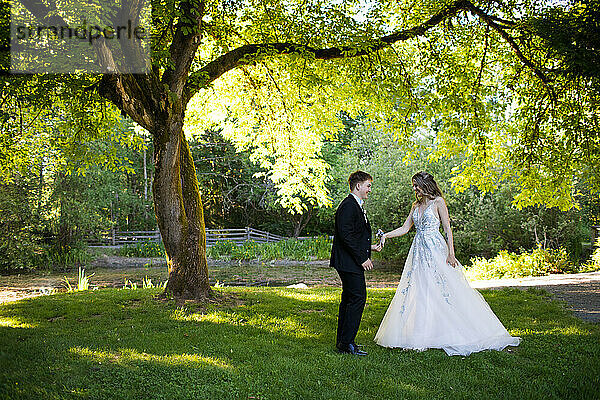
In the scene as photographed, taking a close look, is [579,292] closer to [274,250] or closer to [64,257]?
[274,250]

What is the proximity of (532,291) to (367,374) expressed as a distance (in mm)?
6125

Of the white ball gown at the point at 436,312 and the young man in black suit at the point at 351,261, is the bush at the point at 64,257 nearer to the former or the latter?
the young man in black suit at the point at 351,261

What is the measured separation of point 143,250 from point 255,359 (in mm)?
20847

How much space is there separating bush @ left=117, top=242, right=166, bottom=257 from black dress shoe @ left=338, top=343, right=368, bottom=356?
20.2m

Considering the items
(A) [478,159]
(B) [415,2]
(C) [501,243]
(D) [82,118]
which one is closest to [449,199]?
(C) [501,243]

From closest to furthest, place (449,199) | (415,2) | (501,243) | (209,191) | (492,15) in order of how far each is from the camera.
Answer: (492,15) < (415,2) < (501,243) < (449,199) < (209,191)

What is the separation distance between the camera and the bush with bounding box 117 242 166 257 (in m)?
24.4

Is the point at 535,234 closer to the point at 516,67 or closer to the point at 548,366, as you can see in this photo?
the point at 516,67

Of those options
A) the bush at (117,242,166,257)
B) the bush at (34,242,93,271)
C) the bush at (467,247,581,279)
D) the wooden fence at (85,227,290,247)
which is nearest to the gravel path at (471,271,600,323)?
the bush at (467,247,581,279)

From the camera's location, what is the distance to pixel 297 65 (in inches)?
347

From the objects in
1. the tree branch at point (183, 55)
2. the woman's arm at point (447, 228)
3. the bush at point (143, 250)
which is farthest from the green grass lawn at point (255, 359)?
the bush at point (143, 250)

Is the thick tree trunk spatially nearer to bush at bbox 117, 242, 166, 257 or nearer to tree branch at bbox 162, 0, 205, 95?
tree branch at bbox 162, 0, 205, 95

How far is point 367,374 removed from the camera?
15.9ft

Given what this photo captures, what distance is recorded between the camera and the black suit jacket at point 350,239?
549 cm
